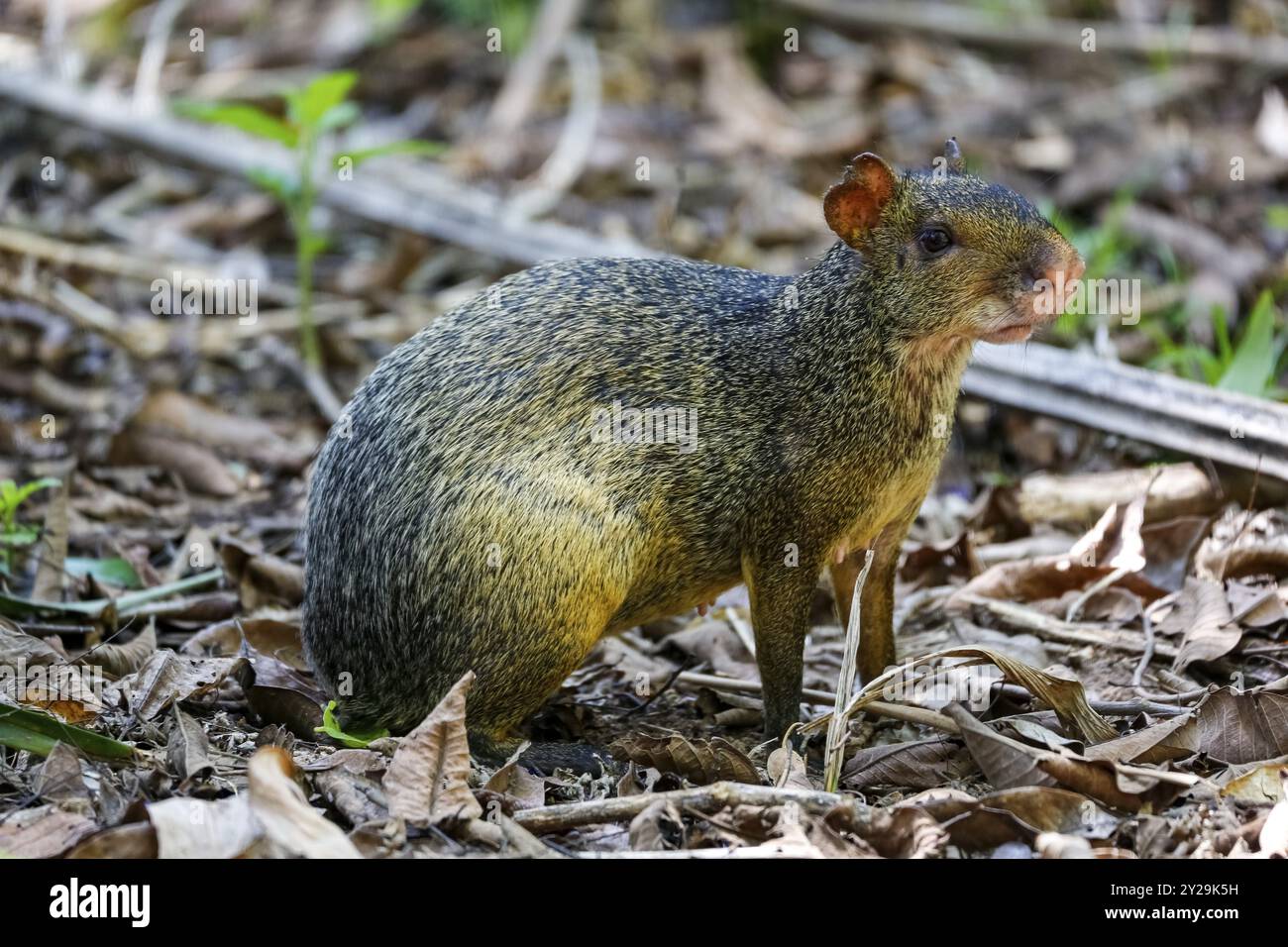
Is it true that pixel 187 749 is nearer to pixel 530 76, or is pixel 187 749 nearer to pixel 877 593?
pixel 877 593

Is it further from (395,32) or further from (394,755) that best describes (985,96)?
(394,755)

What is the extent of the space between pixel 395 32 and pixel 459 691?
10.4 meters

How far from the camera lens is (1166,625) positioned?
646cm

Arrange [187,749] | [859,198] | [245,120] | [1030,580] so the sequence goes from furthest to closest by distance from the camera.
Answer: [245,120] < [1030,580] < [859,198] < [187,749]

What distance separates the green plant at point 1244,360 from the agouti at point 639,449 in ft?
7.91

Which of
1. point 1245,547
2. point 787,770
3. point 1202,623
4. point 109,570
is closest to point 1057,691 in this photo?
point 787,770

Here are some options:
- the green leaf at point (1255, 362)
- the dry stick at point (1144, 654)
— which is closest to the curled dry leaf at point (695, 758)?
the dry stick at point (1144, 654)

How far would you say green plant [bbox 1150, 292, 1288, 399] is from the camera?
24.9 ft

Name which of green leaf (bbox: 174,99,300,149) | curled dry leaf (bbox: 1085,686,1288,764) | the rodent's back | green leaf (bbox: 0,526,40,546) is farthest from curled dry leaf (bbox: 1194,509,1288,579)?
green leaf (bbox: 0,526,40,546)

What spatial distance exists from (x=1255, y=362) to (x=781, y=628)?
10.8ft

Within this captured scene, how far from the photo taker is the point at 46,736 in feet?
16.6
